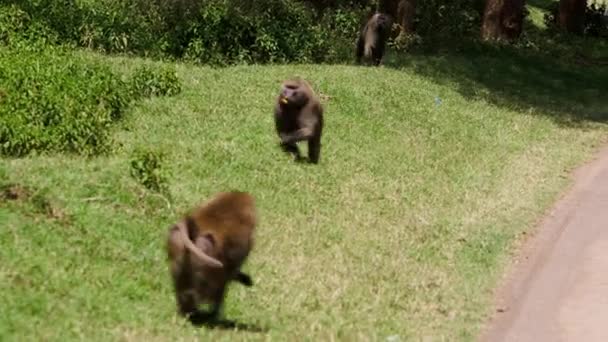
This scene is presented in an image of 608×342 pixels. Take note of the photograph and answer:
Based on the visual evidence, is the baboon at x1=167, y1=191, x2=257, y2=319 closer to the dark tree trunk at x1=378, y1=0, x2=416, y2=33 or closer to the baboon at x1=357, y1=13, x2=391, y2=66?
the baboon at x1=357, y1=13, x2=391, y2=66

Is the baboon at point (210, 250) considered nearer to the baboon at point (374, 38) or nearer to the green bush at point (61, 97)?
the green bush at point (61, 97)

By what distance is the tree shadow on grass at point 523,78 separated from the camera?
19.4 m

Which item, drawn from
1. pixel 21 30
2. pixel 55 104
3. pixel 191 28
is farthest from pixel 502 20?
pixel 55 104

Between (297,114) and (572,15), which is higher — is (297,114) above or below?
above

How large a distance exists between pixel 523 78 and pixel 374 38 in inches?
155

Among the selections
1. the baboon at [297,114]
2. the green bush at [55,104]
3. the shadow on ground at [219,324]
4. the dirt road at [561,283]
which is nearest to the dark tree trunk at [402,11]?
the dirt road at [561,283]

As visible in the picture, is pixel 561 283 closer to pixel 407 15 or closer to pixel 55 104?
pixel 55 104

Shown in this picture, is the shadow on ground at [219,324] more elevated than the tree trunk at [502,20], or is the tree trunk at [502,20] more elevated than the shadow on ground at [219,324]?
the shadow on ground at [219,324]

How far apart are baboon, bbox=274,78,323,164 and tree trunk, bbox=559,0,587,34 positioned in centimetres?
1796

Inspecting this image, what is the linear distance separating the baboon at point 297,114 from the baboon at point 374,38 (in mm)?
7656

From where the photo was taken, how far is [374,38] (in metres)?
19.5

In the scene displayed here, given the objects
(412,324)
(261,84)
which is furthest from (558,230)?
(261,84)

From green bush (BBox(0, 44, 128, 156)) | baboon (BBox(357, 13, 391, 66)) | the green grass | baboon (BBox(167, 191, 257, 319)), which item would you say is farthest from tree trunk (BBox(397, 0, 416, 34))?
baboon (BBox(167, 191, 257, 319))

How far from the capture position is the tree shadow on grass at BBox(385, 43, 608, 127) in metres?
19.4
